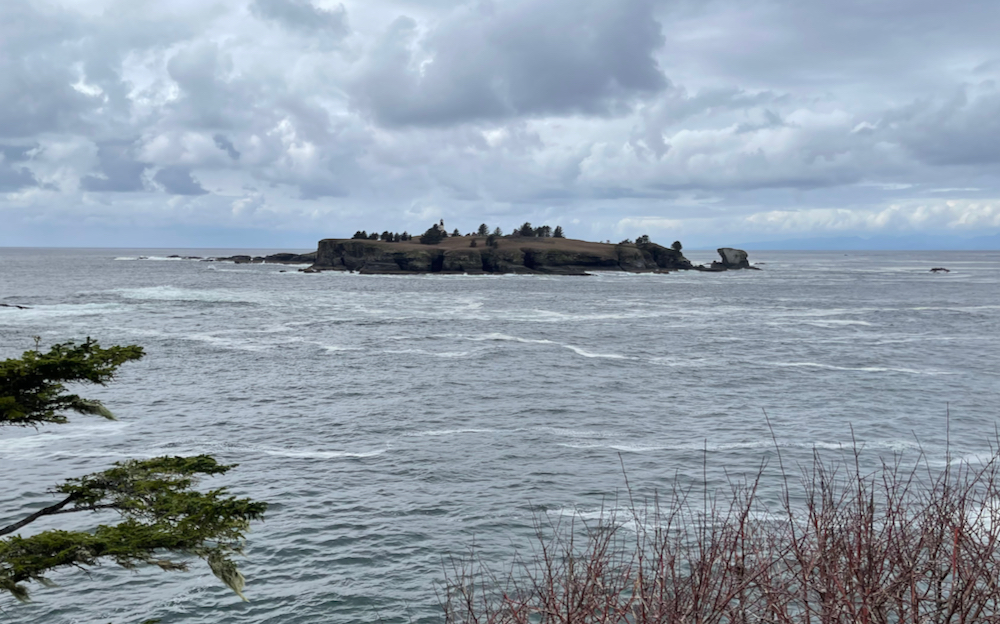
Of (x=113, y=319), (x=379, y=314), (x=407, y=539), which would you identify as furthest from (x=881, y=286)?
(x=407, y=539)

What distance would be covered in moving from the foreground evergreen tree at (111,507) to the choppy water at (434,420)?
8690 millimetres

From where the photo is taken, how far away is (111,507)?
9.80 meters

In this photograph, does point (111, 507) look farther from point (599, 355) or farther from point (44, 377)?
point (599, 355)

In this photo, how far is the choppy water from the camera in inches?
784

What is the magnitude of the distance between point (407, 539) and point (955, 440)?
78.6 ft

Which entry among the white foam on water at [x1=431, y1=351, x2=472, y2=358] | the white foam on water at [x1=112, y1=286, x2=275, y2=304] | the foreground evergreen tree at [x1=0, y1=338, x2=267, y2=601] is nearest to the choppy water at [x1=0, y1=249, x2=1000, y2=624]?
the white foam on water at [x1=431, y1=351, x2=472, y2=358]

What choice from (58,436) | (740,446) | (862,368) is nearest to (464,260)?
(862,368)

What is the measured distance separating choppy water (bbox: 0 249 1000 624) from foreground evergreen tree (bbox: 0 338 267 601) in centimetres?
869

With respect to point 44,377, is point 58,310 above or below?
below

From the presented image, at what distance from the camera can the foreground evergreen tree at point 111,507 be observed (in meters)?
8.78

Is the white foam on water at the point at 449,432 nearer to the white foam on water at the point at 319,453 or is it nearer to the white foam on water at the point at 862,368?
the white foam on water at the point at 319,453

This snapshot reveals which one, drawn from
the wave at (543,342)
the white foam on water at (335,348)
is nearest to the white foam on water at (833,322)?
the wave at (543,342)

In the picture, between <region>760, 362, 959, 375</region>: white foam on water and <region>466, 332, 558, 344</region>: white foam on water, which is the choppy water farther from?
<region>466, 332, 558, 344</region>: white foam on water

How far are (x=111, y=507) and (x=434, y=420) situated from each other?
87.6 feet
